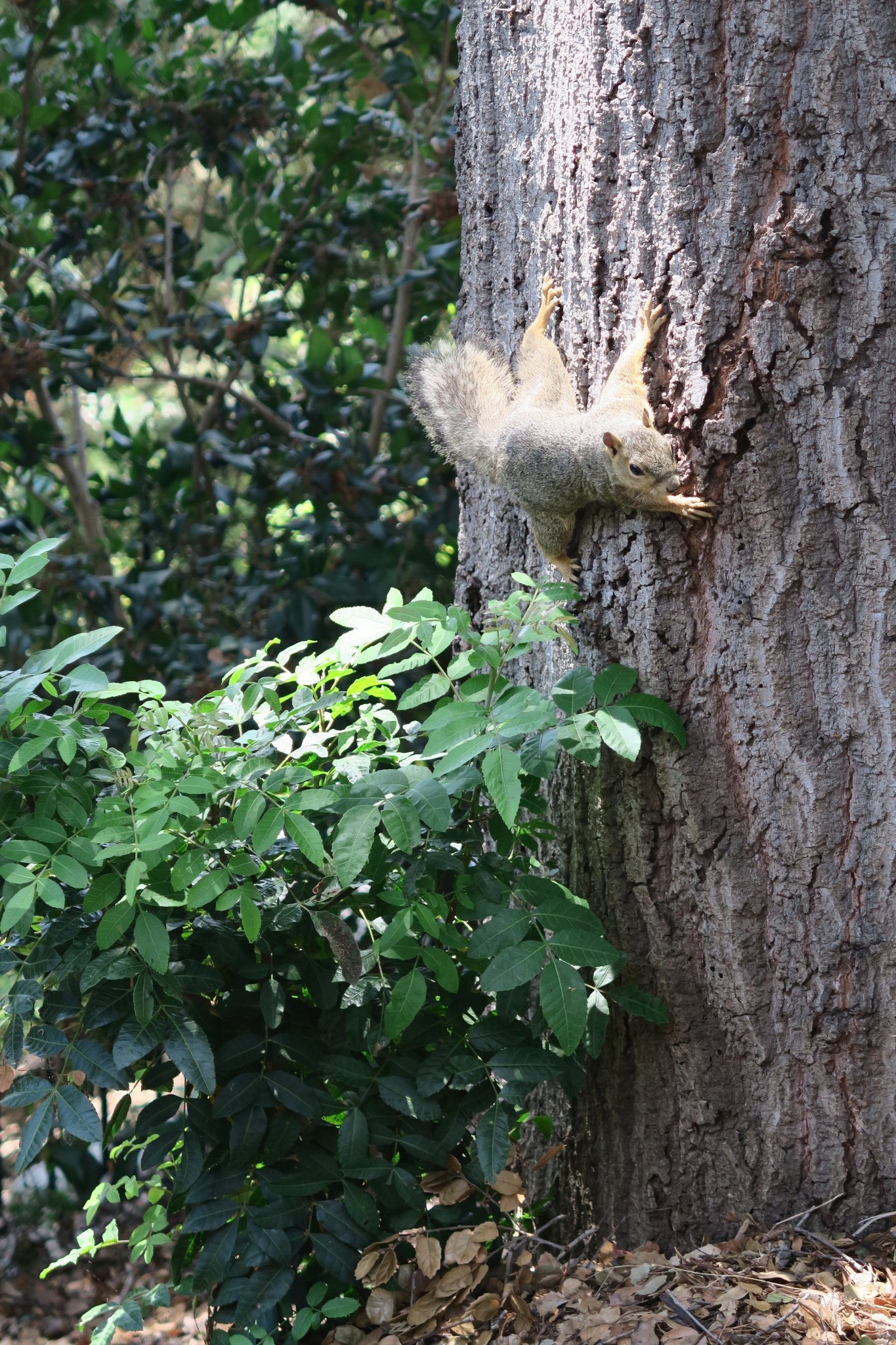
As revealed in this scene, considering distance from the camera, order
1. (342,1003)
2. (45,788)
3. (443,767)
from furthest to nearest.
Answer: (342,1003) → (45,788) → (443,767)

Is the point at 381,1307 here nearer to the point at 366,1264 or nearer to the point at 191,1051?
the point at 366,1264

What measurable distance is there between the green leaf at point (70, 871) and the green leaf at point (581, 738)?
59cm

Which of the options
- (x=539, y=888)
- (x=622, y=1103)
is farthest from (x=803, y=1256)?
(x=539, y=888)

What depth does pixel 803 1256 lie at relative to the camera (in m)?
1.37

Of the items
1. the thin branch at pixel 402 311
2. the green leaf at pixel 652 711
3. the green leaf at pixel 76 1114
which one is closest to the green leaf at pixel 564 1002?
the green leaf at pixel 652 711

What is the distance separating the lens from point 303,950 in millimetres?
1496

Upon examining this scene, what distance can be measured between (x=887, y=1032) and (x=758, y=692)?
1.52 feet

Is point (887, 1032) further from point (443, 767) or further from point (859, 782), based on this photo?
point (443, 767)

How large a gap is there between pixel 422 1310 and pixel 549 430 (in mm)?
1188

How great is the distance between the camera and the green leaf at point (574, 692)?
1354mm

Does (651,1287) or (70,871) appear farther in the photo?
(651,1287)

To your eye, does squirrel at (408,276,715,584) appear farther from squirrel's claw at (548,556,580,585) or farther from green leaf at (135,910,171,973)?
green leaf at (135,910,171,973)

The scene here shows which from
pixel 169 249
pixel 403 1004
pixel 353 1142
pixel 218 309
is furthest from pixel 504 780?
pixel 169 249

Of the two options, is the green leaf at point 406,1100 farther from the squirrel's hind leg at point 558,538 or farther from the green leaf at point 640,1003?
the squirrel's hind leg at point 558,538
